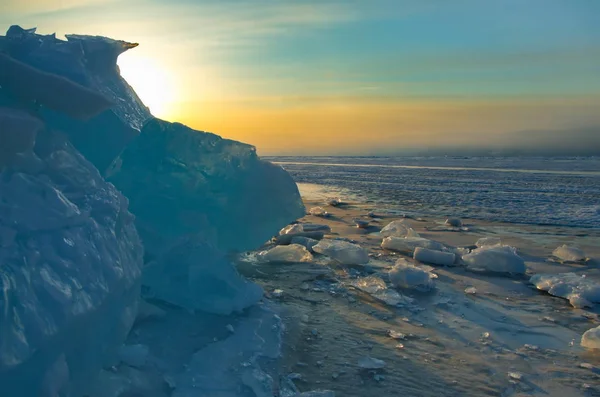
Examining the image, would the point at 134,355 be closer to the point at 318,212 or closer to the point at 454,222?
the point at 454,222

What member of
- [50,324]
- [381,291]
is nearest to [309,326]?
[381,291]

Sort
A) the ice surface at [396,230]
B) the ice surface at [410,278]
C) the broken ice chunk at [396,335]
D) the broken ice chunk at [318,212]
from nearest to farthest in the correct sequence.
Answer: the broken ice chunk at [396,335], the ice surface at [410,278], the ice surface at [396,230], the broken ice chunk at [318,212]

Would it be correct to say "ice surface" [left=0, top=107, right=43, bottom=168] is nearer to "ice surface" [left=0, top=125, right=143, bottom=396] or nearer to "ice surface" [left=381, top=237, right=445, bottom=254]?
"ice surface" [left=0, top=125, right=143, bottom=396]

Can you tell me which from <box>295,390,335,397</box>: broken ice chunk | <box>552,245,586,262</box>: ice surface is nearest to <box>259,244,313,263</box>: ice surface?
<box>552,245,586,262</box>: ice surface

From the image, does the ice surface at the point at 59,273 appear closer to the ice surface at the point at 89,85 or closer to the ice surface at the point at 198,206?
the ice surface at the point at 89,85

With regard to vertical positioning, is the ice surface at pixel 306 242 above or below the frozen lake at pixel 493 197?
below

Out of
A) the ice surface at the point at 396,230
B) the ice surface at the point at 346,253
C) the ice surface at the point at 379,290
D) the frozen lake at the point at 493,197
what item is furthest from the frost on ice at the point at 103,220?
the frozen lake at the point at 493,197
